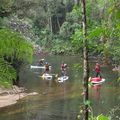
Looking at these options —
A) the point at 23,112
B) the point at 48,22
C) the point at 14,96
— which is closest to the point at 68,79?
the point at 14,96

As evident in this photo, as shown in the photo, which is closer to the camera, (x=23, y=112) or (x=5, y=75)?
(x=5, y=75)

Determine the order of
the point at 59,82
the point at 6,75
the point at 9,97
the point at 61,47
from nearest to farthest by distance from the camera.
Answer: the point at 6,75 < the point at 9,97 < the point at 59,82 < the point at 61,47

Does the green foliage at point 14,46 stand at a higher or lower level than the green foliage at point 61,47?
higher

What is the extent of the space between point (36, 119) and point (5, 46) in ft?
42.4

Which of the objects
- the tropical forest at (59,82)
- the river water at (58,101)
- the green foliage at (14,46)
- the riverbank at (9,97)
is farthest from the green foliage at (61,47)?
the green foliage at (14,46)

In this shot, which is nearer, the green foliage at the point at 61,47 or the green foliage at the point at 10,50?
the green foliage at the point at 10,50

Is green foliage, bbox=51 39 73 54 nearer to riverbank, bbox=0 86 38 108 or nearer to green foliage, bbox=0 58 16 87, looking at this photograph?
riverbank, bbox=0 86 38 108

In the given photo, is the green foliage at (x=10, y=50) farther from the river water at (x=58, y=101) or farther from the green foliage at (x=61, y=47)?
the green foliage at (x=61, y=47)

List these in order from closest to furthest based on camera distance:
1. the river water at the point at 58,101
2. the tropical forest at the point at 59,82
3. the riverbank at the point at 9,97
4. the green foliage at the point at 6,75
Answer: the green foliage at the point at 6,75, the tropical forest at the point at 59,82, the river water at the point at 58,101, the riverbank at the point at 9,97

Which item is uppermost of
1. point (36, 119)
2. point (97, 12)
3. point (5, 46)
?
point (97, 12)

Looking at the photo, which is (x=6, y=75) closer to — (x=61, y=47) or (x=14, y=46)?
(x=14, y=46)

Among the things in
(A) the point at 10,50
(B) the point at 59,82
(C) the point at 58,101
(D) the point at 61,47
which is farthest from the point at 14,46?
(D) the point at 61,47

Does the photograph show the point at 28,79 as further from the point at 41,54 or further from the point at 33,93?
the point at 41,54

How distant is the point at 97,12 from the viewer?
55.8 m
